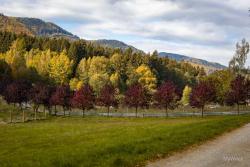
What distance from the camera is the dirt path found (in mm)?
17375

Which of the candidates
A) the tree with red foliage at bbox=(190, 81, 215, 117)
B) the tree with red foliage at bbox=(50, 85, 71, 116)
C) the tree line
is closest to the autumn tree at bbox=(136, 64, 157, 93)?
the tree line

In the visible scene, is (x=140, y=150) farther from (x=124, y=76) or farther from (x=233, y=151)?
(x=124, y=76)

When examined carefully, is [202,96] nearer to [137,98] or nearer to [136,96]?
[137,98]

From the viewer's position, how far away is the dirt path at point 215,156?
1738 centimetres

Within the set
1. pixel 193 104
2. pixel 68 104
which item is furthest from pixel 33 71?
pixel 193 104

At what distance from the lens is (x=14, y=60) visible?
523ft

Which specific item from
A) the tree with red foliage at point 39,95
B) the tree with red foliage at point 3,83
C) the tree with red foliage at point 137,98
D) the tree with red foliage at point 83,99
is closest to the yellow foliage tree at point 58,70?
the tree with red foliage at point 3,83

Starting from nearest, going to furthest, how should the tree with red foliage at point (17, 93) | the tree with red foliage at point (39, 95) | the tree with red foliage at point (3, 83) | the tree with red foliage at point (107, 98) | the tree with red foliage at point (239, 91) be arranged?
the tree with red foliage at point (239, 91) → the tree with red foliage at point (107, 98) → the tree with red foliage at point (39, 95) → the tree with red foliage at point (17, 93) → the tree with red foliage at point (3, 83)

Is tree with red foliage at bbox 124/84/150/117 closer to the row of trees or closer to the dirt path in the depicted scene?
the row of trees

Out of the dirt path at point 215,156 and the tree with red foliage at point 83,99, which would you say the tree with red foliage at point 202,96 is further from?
the dirt path at point 215,156

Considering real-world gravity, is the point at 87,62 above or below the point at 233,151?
above

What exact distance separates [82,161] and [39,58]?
557 ft

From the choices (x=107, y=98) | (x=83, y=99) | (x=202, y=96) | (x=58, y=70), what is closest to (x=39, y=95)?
(x=83, y=99)

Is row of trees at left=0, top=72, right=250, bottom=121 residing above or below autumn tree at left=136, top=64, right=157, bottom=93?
below
